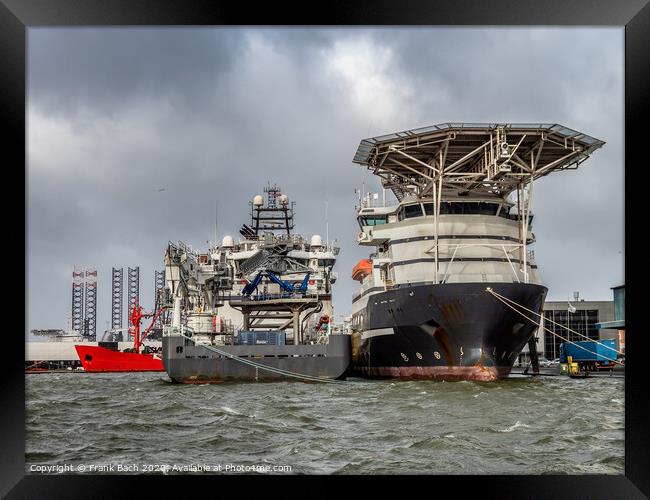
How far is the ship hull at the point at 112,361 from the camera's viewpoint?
2379 inches

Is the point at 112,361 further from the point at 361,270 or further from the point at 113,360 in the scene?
the point at 361,270

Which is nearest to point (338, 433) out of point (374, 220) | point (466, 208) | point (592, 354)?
point (466, 208)

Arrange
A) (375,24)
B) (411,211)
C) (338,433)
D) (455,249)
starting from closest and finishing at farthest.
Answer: (375,24) < (338,433) < (455,249) < (411,211)

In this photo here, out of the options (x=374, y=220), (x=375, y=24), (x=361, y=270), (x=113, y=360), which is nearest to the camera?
(x=375, y=24)

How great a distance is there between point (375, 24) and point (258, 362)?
29020mm

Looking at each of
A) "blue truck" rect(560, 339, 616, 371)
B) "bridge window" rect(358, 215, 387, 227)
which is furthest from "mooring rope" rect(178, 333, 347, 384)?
"blue truck" rect(560, 339, 616, 371)

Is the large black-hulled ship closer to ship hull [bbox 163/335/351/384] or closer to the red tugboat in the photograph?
ship hull [bbox 163/335/351/384]

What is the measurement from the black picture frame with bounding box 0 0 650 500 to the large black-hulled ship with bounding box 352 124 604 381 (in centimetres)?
2106

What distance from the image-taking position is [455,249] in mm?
35750

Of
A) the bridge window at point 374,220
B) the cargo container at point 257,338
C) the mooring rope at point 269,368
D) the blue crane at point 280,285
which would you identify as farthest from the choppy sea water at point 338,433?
the bridge window at point 374,220

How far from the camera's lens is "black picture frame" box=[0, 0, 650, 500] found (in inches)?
337

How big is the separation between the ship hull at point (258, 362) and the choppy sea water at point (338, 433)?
8.78 meters
